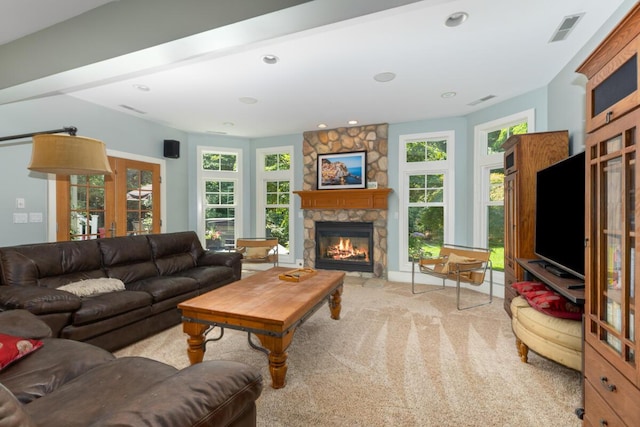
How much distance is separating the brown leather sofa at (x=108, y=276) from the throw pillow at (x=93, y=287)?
60 millimetres

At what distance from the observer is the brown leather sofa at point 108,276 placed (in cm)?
233

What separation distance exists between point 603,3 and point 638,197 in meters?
1.90

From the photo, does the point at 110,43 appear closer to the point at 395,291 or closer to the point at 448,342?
the point at 448,342

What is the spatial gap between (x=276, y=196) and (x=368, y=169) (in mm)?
1940

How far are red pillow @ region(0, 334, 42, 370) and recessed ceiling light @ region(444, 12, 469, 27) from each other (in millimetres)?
3280

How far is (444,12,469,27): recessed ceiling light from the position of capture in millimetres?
2266

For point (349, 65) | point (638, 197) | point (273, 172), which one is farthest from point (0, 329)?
point (273, 172)

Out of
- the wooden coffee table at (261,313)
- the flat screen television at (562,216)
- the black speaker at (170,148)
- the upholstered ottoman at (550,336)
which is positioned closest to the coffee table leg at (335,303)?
the wooden coffee table at (261,313)

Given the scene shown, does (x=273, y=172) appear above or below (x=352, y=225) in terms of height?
above

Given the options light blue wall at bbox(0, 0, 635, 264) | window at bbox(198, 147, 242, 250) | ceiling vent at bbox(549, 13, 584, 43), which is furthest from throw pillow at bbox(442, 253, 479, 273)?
window at bbox(198, 147, 242, 250)

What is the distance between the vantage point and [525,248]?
3.09 meters

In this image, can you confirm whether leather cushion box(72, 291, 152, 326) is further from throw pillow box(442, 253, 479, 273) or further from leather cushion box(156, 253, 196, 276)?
throw pillow box(442, 253, 479, 273)

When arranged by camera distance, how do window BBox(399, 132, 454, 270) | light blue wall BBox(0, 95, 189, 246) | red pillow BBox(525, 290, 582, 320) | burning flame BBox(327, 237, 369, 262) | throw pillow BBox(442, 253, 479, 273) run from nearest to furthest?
red pillow BBox(525, 290, 582, 320)
light blue wall BBox(0, 95, 189, 246)
throw pillow BBox(442, 253, 479, 273)
window BBox(399, 132, 454, 270)
burning flame BBox(327, 237, 369, 262)

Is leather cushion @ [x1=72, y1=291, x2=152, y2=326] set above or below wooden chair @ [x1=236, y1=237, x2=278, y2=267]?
below
